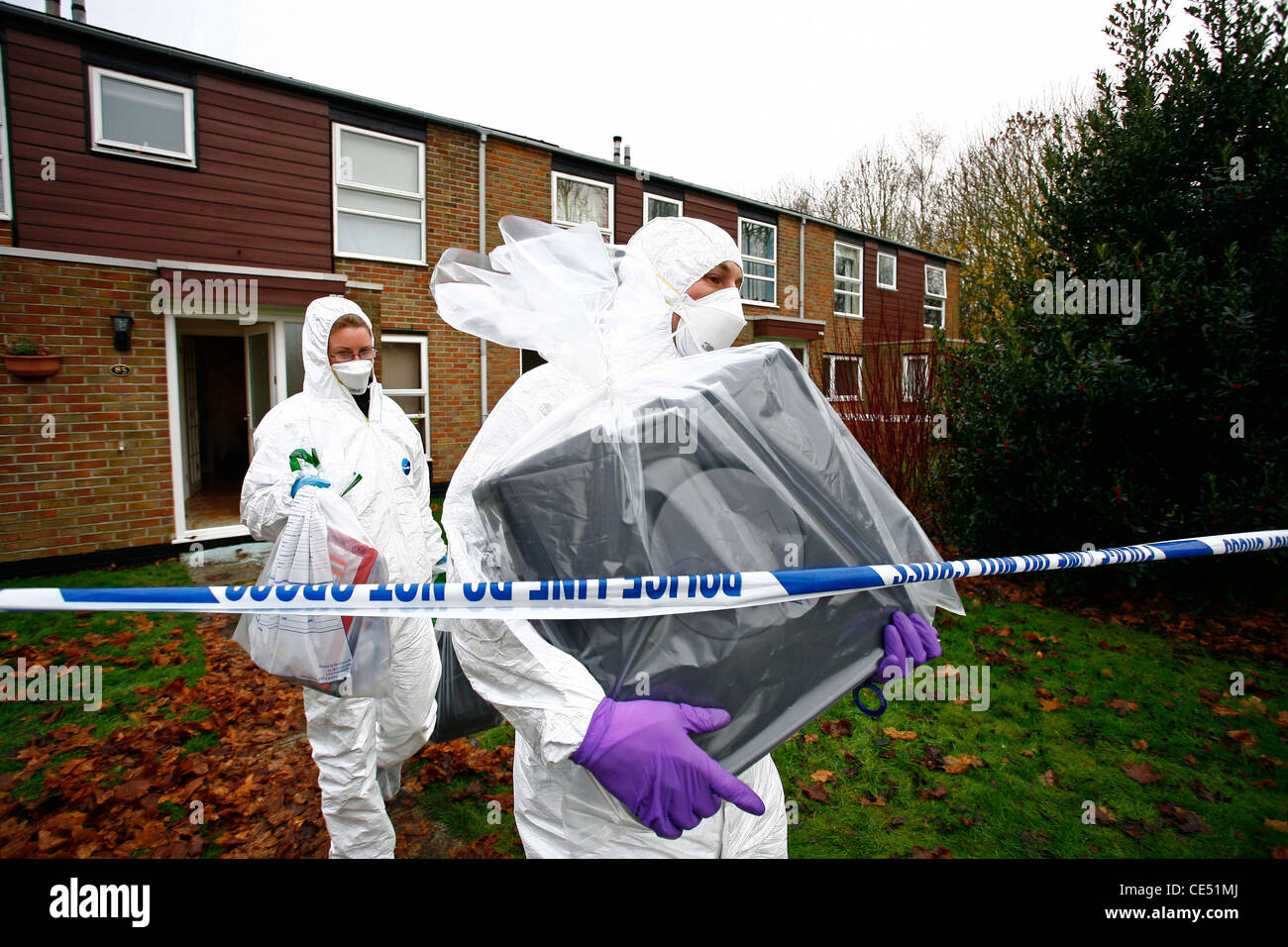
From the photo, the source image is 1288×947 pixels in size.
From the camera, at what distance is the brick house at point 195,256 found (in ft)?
23.0

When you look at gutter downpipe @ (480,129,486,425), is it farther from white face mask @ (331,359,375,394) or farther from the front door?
white face mask @ (331,359,375,394)

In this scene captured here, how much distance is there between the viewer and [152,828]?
9.76 feet

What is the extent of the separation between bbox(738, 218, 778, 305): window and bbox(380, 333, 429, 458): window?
8.67m

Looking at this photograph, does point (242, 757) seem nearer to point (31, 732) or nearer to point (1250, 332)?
point (31, 732)

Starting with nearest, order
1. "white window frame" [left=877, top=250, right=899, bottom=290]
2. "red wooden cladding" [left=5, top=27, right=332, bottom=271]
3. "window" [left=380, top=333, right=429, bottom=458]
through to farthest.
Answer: "red wooden cladding" [left=5, top=27, right=332, bottom=271]
"window" [left=380, top=333, right=429, bottom=458]
"white window frame" [left=877, top=250, right=899, bottom=290]

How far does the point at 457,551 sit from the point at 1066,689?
4334 millimetres

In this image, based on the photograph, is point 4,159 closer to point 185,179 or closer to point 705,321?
point 185,179

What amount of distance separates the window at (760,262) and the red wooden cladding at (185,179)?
32.5 ft

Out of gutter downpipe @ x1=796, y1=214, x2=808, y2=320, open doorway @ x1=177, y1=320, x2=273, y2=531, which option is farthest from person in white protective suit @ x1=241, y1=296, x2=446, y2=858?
gutter downpipe @ x1=796, y1=214, x2=808, y2=320

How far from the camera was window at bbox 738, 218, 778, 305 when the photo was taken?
1620 cm

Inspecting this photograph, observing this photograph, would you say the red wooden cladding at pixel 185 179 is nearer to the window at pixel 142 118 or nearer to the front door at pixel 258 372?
the window at pixel 142 118

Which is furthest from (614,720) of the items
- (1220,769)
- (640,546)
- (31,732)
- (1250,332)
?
(1250,332)

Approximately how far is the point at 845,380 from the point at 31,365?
8.76 m

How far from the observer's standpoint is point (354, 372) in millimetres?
2982
